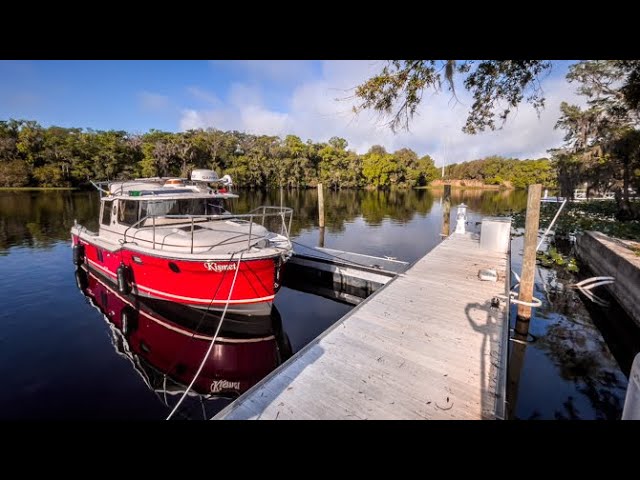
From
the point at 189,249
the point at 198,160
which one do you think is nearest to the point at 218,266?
the point at 189,249

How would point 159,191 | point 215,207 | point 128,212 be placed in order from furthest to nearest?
point 215,207, point 128,212, point 159,191

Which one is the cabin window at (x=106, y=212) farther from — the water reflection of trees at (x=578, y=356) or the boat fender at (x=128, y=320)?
the water reflection of trees at (x=578, y=356)

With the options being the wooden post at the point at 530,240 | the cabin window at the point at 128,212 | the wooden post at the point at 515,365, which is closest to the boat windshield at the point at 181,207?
the cabin window at the point at 128,212

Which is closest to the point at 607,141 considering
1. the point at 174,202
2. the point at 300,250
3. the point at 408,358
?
the point at 300,250

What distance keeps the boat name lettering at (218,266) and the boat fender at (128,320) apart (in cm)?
274

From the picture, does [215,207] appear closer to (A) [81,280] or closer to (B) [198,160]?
(A) [81,280]

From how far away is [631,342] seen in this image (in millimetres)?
7727

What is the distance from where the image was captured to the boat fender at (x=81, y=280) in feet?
36.0

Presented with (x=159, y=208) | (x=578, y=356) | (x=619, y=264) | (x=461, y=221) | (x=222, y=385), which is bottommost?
(x=222, y=385)

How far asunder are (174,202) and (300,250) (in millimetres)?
5610

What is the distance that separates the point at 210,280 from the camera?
7.51 meters

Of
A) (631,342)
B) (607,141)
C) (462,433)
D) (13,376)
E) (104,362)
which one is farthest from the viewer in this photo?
(607,141)

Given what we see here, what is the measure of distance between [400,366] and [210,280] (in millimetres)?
4760
